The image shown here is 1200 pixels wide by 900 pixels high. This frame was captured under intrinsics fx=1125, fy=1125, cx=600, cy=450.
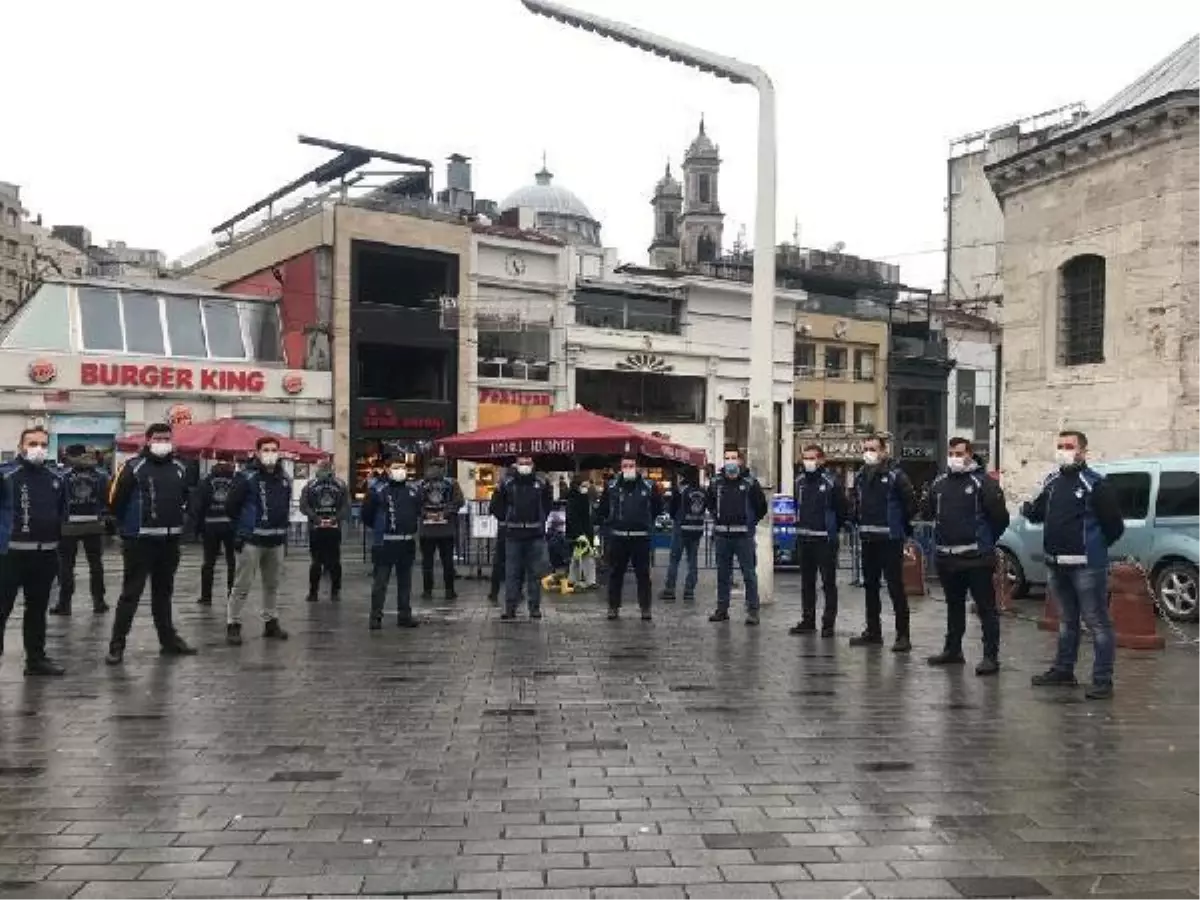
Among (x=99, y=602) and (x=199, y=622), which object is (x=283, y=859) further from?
(x=99, y=602)

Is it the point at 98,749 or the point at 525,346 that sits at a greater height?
the point at 525,346

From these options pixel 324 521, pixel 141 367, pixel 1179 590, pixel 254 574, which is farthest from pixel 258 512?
pixel 141 367

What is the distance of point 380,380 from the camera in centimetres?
3666

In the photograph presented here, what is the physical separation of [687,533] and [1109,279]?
31.0 ft

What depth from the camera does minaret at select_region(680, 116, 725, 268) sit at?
283 ft

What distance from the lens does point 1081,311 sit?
2045 centimetres

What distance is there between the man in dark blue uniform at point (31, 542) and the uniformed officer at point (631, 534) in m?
5.66

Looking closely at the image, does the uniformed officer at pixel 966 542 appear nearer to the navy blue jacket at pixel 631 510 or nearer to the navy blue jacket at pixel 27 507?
the navy blue jacket at pixel 631 510

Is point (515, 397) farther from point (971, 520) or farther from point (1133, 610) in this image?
point (971, 520)

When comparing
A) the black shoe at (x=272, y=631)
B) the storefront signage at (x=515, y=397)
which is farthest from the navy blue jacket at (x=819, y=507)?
the storefront signage at (x=515, y=397)

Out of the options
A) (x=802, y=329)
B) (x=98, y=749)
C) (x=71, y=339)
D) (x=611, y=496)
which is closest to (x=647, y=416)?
(x=802, y=329)

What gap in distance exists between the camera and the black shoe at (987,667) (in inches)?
347

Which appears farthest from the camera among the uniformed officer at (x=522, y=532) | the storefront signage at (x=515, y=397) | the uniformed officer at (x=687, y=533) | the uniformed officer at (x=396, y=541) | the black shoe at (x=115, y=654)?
the storefront signage at (x=515, y=397)

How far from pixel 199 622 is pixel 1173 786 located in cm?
941
